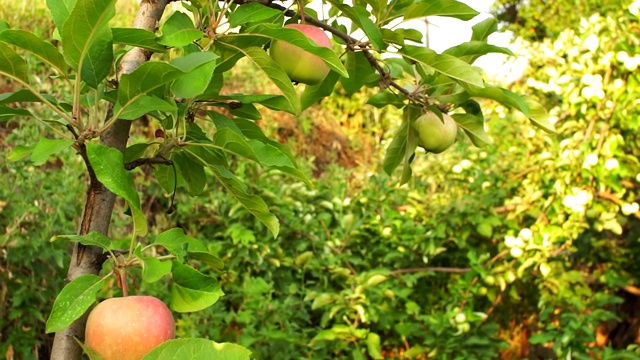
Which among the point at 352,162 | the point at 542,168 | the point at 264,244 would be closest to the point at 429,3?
the point at 264,244

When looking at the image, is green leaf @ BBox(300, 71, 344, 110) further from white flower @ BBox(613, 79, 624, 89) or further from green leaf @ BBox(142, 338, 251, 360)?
white flower @ BBox(613, 79, 624, 89)

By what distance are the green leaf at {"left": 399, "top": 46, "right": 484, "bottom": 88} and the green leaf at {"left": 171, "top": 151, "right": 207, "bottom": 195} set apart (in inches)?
11.0

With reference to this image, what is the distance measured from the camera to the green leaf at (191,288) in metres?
0.67

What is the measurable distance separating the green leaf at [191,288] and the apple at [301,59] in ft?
0.88

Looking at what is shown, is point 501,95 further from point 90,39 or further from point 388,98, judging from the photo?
point 90,39

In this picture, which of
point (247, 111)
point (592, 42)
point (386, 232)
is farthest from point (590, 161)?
point (247, 111)

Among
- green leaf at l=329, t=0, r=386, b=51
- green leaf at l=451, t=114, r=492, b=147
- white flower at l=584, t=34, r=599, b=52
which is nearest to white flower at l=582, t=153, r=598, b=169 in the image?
white flower at l=584, t=34, r=599, b=52

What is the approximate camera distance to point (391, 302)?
8.33 feet

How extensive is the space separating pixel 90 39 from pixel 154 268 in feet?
0.68

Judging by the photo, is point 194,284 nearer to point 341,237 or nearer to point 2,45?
point 2,45

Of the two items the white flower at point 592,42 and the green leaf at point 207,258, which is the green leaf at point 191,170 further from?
the white flower at point 592,42

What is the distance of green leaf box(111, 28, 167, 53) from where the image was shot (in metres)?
0.68

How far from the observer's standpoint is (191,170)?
2.96 ft

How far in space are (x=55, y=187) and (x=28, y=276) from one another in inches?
11.7
